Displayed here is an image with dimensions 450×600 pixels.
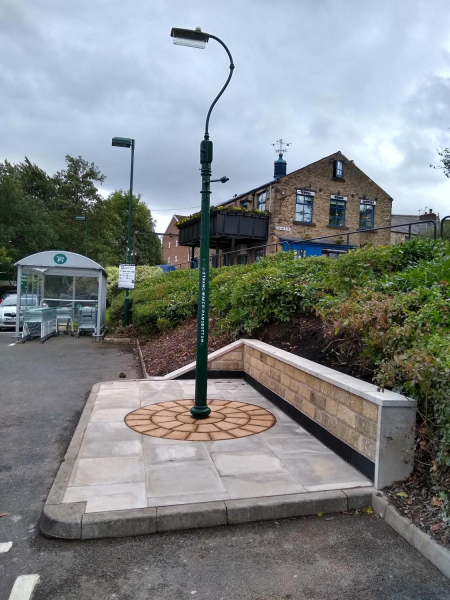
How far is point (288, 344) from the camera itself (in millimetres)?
6840

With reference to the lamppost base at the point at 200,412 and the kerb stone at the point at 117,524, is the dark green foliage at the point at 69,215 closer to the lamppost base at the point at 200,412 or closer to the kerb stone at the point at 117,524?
the lamppost base at the point at 200,412

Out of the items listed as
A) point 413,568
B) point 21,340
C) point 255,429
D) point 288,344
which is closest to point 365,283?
point 288,344

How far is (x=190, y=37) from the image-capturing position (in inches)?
208

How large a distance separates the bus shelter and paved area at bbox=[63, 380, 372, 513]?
10.6 m

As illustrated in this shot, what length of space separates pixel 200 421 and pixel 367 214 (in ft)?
86.4

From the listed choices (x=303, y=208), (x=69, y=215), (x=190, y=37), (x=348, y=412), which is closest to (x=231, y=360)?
(x=348, y=412)

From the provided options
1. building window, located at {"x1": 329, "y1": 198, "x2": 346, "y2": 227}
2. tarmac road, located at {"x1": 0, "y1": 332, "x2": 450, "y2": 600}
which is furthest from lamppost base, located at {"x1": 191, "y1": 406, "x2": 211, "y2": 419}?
building window, located at {"x1": 329, "y1": 198, "x2": 346, "y2": 227}

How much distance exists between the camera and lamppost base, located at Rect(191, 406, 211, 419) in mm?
5492

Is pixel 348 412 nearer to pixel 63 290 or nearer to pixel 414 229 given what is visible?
pixel 63 290

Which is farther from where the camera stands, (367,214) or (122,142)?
(367,214)

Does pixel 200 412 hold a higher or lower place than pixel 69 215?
lower

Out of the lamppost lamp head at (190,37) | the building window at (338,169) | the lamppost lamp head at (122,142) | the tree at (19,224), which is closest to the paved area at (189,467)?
the lamppost lamp head at (190,37)

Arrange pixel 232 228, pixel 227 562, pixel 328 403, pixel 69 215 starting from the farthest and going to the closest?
pixel 69 215
pixel 232 228
pixel 328 403
pixel 227 562

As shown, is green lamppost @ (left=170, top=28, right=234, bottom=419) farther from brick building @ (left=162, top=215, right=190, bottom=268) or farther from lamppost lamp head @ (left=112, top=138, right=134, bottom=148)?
brick building @ (left=162, top=215, right=190, bottom=268)
